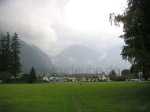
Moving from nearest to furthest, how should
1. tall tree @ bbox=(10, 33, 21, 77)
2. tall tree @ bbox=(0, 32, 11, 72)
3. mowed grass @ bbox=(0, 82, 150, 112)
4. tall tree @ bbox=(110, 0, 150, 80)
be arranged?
1. mowed grass @ bbox=(0, 82, 150, 112)
2. tall tree @ bbox=(110, 0, 150, 80)
3. tall tree @ bbox=(0, 32, 11, 72)
4. tall tree @ bbox=(10, 33, 21, 77)

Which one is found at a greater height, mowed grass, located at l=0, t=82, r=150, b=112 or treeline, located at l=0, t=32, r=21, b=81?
treeline, located at l=0, t=32, r=21, b=81

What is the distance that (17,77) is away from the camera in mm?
127188

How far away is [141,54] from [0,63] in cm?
10391

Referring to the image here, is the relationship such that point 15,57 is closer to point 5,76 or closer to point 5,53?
point 5,53

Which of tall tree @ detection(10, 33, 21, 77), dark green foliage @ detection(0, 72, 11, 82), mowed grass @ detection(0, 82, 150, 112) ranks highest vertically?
tall tree @ detection(10, 33, 21, 77)

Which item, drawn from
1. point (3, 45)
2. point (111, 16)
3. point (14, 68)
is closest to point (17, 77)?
point (14, 68)

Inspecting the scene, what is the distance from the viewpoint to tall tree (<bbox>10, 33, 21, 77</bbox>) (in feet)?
405

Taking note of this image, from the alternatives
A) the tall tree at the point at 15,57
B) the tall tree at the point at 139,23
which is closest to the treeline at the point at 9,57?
the tall tree at the point at 15,57

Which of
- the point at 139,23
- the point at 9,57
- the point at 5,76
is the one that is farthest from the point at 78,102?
the point at 9,57

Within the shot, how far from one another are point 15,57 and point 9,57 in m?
3.03

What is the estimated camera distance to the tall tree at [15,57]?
123562 millimetres

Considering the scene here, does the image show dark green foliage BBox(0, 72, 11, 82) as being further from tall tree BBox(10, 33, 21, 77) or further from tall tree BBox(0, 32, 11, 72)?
tall tree BBox(0, 32, 11, 72)

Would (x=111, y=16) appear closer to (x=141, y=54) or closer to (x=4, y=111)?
(x=141, y=54)

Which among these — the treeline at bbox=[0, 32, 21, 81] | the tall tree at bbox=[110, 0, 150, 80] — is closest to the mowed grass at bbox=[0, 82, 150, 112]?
the tall tree at bbox=[110, 0, 150, 80]
